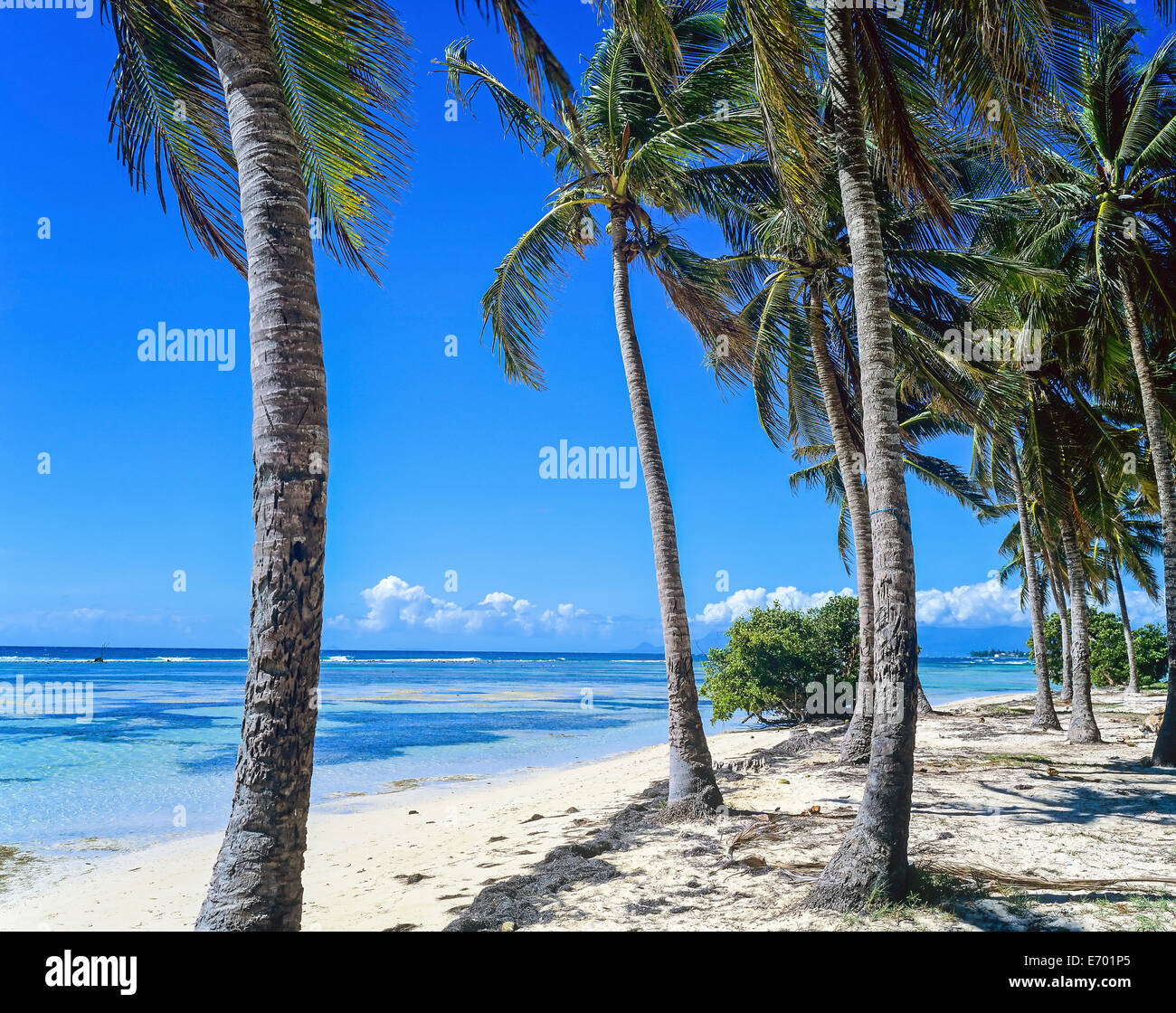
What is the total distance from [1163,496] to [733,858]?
29.9ft

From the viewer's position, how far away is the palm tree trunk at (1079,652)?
13508 mm

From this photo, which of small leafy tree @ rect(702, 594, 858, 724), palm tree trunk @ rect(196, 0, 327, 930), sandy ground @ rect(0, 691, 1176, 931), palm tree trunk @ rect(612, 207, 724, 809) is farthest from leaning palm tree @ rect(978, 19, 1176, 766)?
palm tree trunk @ rect(196, 0, 327, 930)

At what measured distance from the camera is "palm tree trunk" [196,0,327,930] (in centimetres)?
380

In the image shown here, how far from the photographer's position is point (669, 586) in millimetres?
8633

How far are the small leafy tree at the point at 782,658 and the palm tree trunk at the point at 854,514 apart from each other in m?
8.30

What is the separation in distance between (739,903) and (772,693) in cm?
1584

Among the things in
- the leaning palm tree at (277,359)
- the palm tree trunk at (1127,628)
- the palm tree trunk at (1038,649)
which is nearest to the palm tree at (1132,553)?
the palm tree trunk at (1127,628)

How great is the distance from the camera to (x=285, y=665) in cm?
394

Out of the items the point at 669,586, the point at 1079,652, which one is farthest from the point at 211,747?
the point at 1079,652

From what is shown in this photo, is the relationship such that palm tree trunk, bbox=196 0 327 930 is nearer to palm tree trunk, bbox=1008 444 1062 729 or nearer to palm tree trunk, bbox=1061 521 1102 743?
palm tree trunk, bbox=1061 521 1102 743

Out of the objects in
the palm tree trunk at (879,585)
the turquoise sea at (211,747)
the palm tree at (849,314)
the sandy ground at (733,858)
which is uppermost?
the palm tree at (849,314)

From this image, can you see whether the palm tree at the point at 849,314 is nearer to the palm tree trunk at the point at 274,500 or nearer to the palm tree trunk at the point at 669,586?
the palm tree trunk at the point at 669,586
